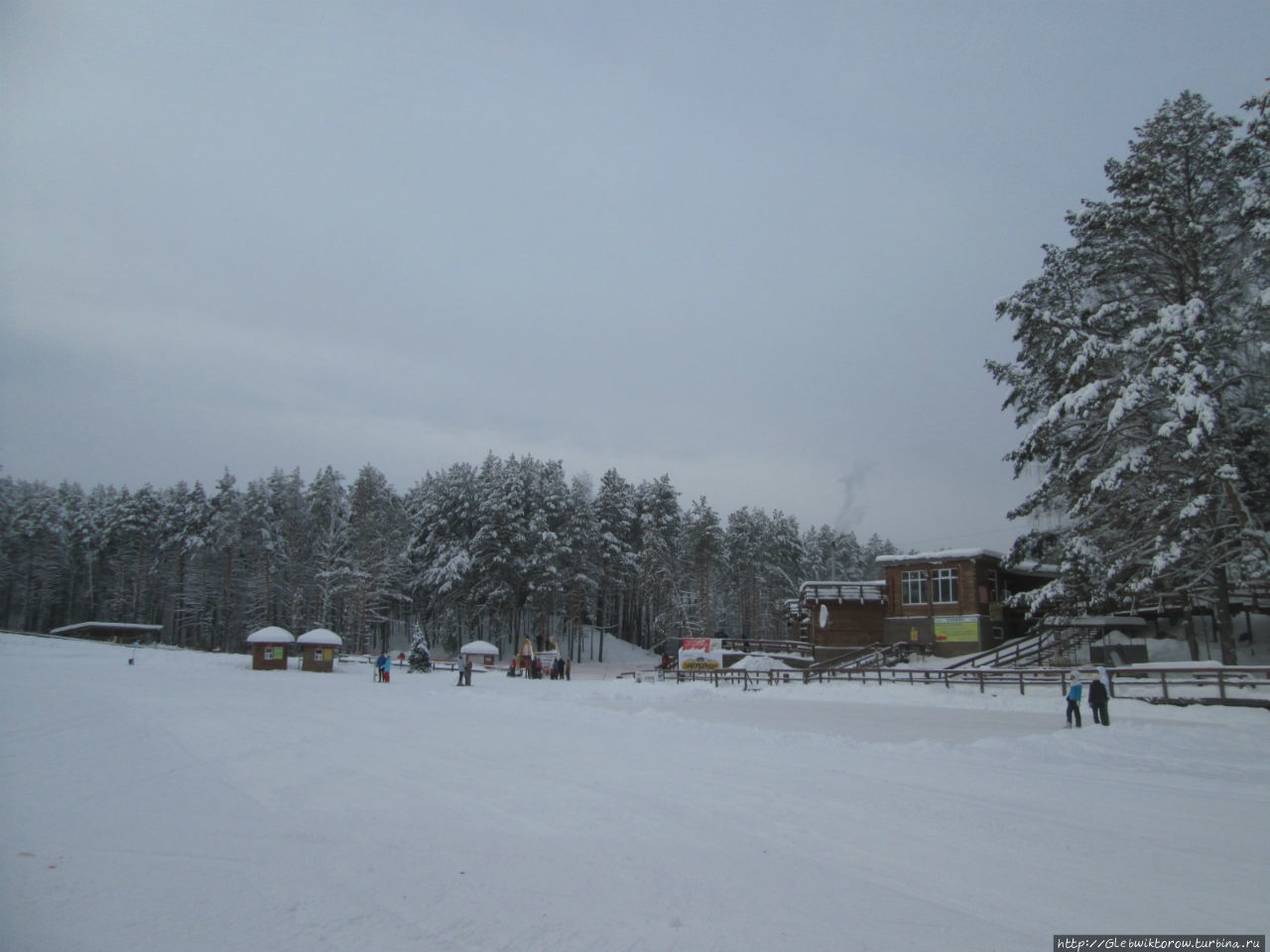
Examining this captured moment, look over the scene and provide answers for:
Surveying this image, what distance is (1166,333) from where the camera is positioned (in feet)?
82.5

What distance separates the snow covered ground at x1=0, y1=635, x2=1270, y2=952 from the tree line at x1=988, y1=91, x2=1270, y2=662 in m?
7.99

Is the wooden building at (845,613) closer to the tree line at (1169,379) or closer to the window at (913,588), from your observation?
the window at (913,588)

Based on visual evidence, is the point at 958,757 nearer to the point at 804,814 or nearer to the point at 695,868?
the point at 804,814

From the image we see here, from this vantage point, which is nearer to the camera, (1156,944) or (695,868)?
(1156,944)

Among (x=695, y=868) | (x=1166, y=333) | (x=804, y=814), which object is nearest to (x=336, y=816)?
(x=695, y=868)

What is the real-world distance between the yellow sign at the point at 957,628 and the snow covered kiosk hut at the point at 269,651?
3991 centimetres

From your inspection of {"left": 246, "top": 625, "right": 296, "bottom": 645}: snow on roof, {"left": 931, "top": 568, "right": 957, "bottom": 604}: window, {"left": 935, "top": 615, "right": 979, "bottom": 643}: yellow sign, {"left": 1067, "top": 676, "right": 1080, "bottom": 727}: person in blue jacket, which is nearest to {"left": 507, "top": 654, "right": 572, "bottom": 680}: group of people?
{"left": 246, "top": 625, "right": 296, "bottom": 645}: snow on roof

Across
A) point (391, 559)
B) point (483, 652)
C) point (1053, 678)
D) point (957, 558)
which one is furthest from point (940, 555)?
point (391, 559)

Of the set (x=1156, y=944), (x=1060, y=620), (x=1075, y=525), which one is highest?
(x=1075, y=525)

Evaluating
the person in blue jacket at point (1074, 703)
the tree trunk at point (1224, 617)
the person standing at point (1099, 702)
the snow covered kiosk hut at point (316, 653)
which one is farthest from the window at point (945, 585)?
the snow covered kiosk hut at point (316, 653)

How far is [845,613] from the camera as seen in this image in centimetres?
5047

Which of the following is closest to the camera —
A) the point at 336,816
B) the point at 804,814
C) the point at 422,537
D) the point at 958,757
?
the point at 336,816

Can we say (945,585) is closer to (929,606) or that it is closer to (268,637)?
(929,606)

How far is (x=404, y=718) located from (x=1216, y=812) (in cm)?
1841
